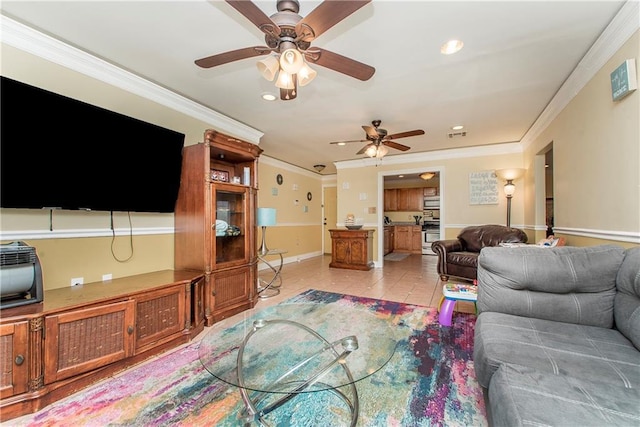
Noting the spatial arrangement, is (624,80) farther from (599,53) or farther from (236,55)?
(236,55)

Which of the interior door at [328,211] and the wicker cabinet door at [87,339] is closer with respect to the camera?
the wicker cabinet door at [87,339]

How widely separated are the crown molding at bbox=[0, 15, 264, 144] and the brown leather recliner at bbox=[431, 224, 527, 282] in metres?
3.87

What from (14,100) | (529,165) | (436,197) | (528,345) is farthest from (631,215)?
(436,197)

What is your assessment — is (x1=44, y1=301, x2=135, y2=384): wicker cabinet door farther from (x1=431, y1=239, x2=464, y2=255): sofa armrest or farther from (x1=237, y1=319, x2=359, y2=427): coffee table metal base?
(x1=431, y1=239, x2=464, y2=255): sofa armrest

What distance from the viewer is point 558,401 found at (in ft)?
2.96

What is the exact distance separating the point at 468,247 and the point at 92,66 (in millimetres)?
5230

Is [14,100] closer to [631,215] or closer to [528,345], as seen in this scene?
[528,345]

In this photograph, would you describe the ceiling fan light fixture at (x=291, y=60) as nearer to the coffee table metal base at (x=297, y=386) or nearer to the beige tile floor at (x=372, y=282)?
the coffee table metal base at (x=297, y=386)

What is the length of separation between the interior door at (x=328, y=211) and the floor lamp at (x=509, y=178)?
417 centimetres

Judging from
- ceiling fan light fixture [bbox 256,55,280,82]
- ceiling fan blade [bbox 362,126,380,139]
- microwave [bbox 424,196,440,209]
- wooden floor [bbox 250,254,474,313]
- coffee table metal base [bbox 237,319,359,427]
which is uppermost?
ceiling fan blade [bbox 362,126,380,139]

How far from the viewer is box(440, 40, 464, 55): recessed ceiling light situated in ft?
6.47

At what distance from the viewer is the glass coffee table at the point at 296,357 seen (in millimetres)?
1260

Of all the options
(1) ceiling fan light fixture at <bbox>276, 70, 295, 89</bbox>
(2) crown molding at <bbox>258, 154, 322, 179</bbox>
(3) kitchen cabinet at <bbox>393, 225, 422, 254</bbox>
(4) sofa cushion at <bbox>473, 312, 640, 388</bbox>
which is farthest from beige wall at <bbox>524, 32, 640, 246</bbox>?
(3) kitchen cabinet at <bbox>393, 225, 422, 254</bbox>

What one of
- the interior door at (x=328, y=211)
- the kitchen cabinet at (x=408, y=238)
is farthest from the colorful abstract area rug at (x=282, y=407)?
the kitchen cabinet at (x=408, y=238)
